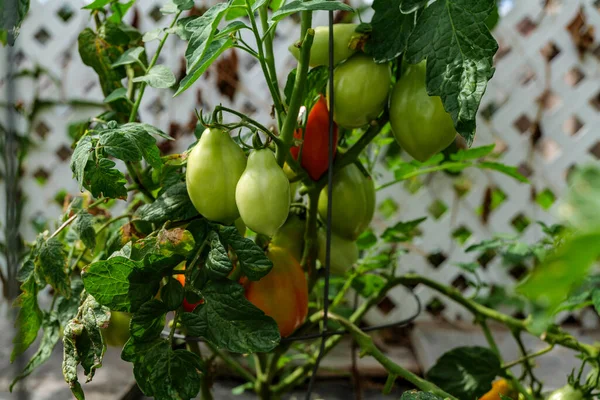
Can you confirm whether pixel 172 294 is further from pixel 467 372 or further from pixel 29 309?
pixel 467 372

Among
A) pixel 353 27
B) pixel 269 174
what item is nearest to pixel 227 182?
pixel 269 174

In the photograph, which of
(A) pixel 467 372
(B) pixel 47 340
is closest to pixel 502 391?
(A) pixel 467 372

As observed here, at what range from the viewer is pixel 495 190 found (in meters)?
1.39

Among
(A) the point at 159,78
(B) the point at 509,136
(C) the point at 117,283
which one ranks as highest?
(A) the point at 159,78

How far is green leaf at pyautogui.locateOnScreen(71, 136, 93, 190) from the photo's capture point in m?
0.40

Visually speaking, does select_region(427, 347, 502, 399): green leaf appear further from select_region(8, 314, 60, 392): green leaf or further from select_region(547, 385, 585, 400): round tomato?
select_region(8, 314, 60, 392): green leaf

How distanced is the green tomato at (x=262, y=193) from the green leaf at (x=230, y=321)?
0.05 m

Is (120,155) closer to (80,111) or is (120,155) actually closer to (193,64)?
(193,64)

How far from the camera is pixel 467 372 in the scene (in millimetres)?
624

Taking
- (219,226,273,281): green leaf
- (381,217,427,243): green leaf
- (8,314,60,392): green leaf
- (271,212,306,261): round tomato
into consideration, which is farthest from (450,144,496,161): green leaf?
(8,314,60,392): green leaf

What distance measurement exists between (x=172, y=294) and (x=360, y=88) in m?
0.19

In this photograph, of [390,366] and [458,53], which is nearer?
[458,53]

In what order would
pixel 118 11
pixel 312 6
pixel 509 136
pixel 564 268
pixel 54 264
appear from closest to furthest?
pixel 564 268 < pixel 312 6 < pixel 54 264 < pixel 118 11 < pixel 509 136

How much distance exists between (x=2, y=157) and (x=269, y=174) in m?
0.17
